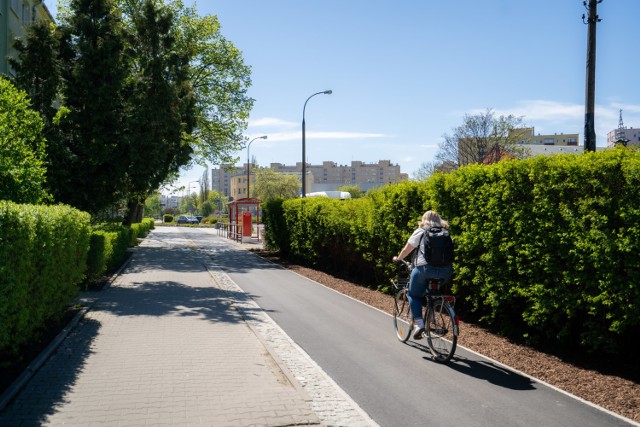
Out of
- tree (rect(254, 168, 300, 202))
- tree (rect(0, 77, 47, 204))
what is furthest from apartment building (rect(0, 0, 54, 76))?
tree (rect(254, 168, 300, 202))

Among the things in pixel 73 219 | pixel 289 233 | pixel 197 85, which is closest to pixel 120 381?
pixel 73 219

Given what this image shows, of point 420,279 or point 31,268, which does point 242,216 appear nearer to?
point 420,279

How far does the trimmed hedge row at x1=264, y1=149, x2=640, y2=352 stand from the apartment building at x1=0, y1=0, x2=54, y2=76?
17.5 meters

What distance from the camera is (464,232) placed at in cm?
891

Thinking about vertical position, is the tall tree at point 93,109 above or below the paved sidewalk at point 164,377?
above

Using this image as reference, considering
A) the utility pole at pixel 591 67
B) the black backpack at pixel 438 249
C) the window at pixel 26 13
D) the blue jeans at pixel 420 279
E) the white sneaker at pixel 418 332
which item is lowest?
the white sneaker at pixel 418 332

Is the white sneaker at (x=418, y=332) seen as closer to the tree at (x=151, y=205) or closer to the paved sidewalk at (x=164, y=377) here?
the paved sidewalk at (x=164, y=377)

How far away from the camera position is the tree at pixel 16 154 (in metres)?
9.98

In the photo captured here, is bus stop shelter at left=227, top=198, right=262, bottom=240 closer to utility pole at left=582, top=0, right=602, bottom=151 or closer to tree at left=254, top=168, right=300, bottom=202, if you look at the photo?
utility pole at left=582, top=0, right=602, bottom=151

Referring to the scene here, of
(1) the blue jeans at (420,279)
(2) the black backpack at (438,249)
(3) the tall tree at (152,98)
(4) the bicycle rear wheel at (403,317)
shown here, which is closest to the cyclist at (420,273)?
(1) the blue jeans at (420,279)

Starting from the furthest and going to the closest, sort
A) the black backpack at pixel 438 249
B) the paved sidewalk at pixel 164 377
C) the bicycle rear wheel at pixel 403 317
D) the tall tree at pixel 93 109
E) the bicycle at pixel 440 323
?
the tall tree at pixel 93 109 < the bicycle rear wheel at pixel 403 317 < the black backpack at pixel 438 249 < the bicycle at pixel 440 323 < the paved sidewalk at pixel 164 377

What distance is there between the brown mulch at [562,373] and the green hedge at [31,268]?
5623 millimetres

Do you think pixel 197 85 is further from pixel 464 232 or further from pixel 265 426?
pixel 265 426

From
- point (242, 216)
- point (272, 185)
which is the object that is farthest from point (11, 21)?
point (272, 185)
